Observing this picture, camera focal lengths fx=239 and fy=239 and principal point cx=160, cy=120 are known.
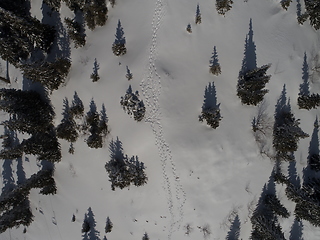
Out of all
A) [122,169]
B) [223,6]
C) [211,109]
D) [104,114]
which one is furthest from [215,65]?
[122,169]

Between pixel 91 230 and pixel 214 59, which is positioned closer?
pixel 214 59

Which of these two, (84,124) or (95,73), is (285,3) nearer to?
(95,73)

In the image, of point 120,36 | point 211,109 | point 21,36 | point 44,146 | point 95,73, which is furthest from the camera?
point 44,146

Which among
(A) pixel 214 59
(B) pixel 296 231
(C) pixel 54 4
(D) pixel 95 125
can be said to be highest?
(C) pixel 54 4

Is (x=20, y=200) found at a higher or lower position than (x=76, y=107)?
lower

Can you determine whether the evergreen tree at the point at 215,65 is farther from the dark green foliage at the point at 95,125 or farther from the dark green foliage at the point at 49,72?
the dark green foliage at the point at 49,72

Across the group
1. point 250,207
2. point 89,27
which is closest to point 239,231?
point 250,207

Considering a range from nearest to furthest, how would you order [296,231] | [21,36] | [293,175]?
[21,36] → [293,175] → [296,231]
